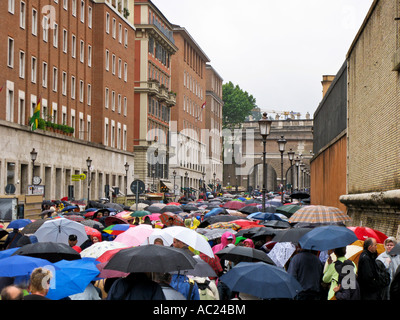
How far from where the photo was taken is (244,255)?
1088 centimetres

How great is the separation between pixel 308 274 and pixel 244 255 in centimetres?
99

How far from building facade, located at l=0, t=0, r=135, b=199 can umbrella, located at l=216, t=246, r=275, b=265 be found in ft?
83.9

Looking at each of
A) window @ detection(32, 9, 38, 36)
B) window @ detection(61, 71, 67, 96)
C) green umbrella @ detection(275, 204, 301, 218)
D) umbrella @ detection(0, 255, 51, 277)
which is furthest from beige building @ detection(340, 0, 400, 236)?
window @ detection(61, 71, 67, 96)

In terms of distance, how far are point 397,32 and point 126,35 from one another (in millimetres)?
55069

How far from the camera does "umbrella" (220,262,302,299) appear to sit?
8.67 meters

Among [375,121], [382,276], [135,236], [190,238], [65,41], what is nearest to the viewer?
[382,276]

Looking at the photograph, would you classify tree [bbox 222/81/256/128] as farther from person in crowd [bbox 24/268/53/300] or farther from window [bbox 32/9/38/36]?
person in crowd [bbox 24/268/53/300]

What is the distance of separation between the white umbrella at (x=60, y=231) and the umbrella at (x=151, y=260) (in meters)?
6.90

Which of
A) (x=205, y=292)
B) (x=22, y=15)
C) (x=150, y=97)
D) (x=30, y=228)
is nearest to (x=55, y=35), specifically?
(x=22, y=15)

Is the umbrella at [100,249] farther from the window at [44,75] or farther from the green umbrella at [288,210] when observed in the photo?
the window at [44,75]

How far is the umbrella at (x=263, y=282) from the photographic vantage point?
867 cm

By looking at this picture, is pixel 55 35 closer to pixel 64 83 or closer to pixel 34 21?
pixel 64 83
